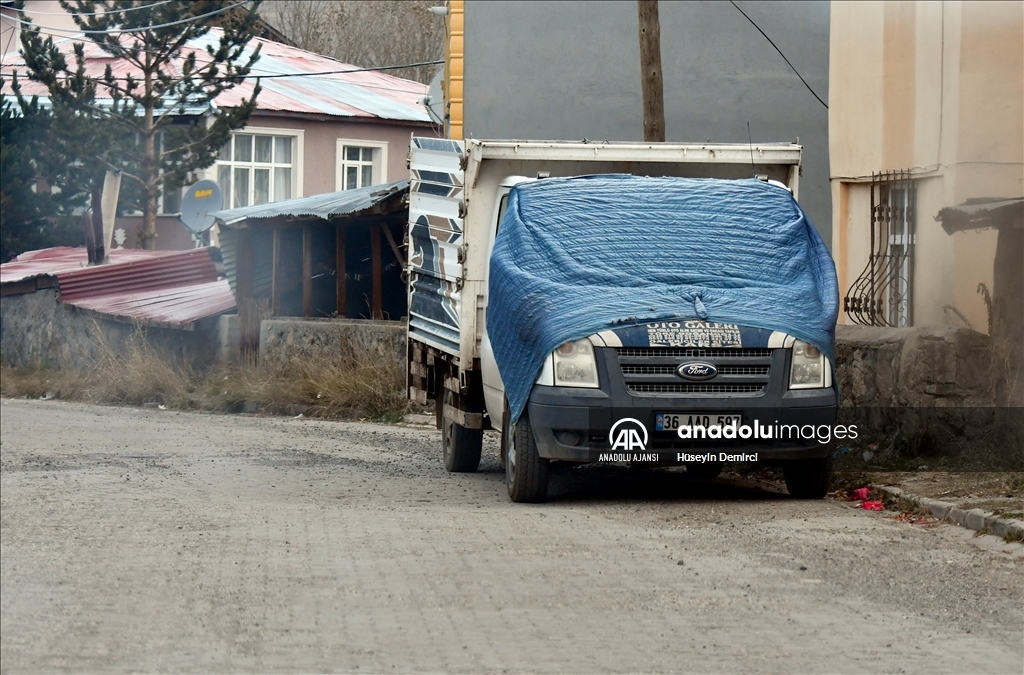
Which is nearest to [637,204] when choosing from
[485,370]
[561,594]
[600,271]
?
[600,271]

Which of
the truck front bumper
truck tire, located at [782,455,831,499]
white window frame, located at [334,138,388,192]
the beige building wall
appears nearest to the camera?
the truck front bumper

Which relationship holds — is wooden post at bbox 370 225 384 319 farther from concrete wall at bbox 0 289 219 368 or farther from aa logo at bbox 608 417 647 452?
aa logo at bbox 608 417 647 452

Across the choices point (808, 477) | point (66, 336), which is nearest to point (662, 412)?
point (808, 477)

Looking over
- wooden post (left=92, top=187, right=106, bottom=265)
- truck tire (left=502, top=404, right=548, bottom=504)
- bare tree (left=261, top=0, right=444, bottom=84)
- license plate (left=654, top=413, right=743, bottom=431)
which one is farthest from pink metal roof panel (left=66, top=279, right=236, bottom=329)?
license plate (left=654, top=413, right=743, bottom=431)

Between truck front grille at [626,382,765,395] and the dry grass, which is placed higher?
truck front grille at [626,382,765,395]

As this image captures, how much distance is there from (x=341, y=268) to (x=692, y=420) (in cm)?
1544

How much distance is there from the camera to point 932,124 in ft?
43.7

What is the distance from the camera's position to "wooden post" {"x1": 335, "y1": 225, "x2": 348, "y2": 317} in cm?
2423

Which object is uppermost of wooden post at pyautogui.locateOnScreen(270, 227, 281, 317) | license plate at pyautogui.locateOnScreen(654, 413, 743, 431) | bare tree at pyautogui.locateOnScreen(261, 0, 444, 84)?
bare tree at pyautogui.locateOnScreen(261, 0, 444, 84)

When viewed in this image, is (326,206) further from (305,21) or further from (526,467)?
(305,21)

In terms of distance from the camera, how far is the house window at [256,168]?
124 feet

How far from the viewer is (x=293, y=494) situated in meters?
10.7

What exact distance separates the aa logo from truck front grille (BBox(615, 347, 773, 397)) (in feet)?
0.67

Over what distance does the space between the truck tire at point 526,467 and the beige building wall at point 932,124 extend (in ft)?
14.5
